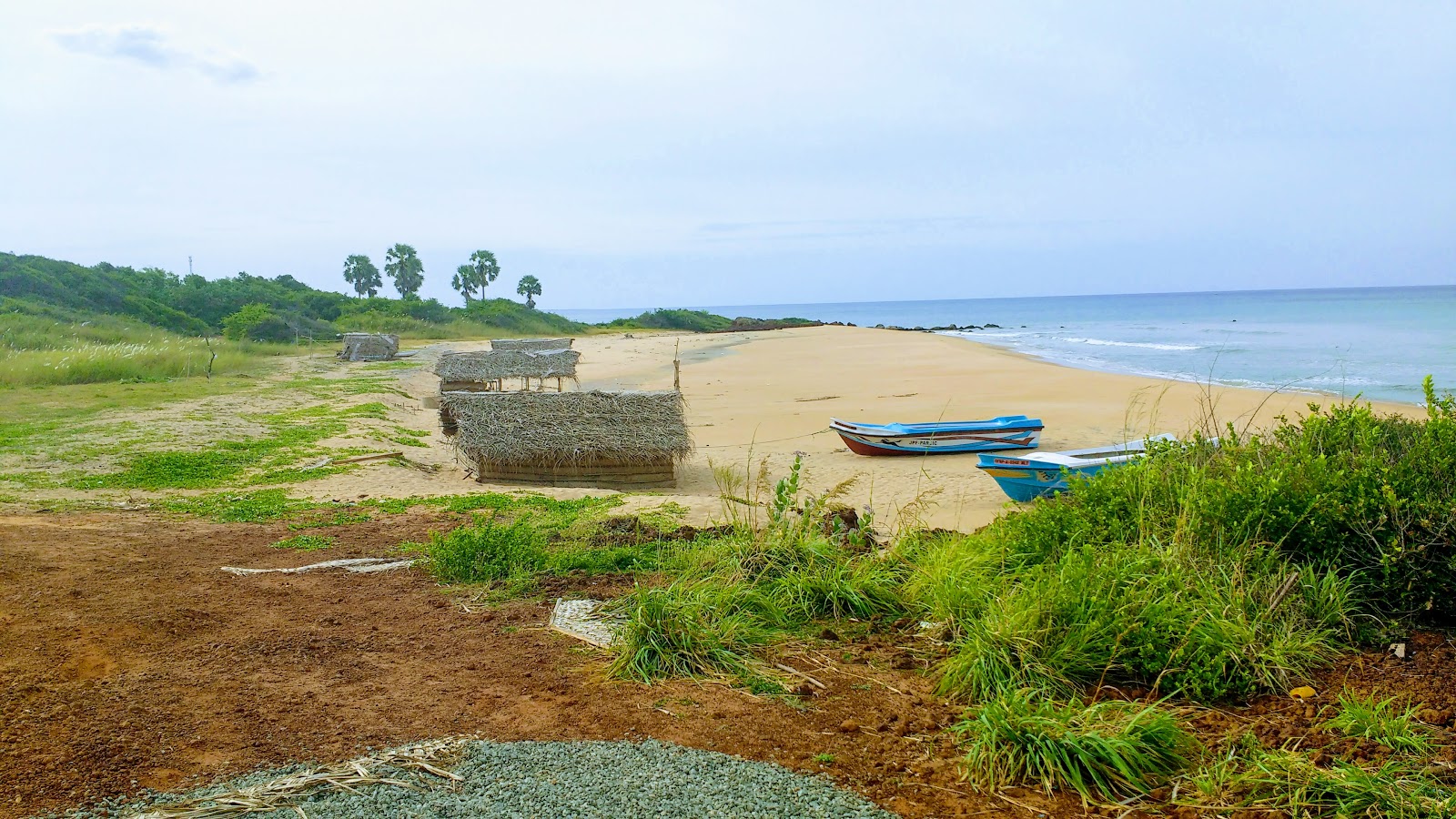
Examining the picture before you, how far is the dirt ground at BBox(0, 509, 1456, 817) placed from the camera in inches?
146

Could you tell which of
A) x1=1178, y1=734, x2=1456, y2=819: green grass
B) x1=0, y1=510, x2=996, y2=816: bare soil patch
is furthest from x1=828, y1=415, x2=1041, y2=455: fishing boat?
x1=1178, y1=734, x2=1456, y2=819: green grass

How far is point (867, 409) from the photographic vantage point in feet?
72.1

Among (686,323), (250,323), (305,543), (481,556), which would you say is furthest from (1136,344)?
(481,556)

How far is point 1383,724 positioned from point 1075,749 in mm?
1203

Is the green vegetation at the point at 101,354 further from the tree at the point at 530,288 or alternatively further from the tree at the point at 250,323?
the tree at the point at 530,288

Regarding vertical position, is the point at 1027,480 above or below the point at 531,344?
below

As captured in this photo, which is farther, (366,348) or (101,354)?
(366,348)

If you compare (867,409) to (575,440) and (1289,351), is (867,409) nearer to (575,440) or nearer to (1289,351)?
(575,440)

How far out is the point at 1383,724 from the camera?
3762 mm

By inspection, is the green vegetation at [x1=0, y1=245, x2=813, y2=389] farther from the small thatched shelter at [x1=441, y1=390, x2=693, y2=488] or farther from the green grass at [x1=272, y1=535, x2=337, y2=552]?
the green grass at [x1=272, y1=535, x2=337, y2=552]

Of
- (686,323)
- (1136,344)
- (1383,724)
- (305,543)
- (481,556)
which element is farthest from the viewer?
(686,323)

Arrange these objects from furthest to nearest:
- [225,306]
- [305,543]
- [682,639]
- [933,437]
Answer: [225,306]
[933,437]
[305,543]
[682,639]

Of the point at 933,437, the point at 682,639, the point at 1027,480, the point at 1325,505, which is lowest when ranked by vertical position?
the point at 933,437

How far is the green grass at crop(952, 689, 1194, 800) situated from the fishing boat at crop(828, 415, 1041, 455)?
10915mm
